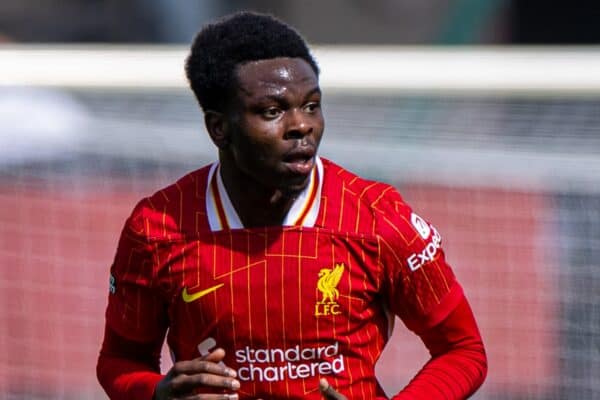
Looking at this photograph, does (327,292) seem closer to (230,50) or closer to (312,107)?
(312,107)

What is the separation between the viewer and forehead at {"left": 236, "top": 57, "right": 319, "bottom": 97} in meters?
2.44

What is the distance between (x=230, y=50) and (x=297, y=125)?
0.21m

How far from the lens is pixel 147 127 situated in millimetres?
4289

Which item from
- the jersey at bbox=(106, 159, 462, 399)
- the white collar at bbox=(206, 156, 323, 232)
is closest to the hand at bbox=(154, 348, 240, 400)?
the jersey at bbox=(106, 159, 462, 399)

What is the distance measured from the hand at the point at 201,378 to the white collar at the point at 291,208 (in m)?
0.28

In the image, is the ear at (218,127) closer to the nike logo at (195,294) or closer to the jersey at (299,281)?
the jersey at (299,281)

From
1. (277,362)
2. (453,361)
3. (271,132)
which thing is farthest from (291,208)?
(453,361)

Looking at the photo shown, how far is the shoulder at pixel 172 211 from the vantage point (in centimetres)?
256

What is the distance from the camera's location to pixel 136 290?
2.59 m

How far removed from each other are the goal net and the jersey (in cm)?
148

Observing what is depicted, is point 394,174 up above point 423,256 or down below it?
above

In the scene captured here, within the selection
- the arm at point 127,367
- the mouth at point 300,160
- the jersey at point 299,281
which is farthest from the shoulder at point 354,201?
the arm at point 127,367

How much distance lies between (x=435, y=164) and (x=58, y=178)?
1282mm

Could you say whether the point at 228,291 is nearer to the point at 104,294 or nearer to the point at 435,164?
the point at 435,164
